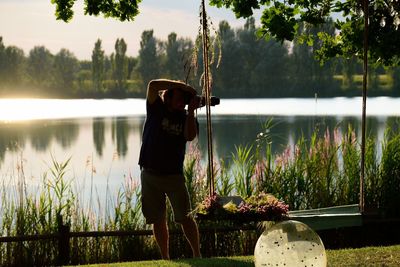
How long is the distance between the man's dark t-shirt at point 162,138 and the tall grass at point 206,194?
78.6 inches

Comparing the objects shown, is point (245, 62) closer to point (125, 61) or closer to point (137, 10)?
point (125, 61)

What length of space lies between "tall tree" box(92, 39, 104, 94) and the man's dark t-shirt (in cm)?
7098

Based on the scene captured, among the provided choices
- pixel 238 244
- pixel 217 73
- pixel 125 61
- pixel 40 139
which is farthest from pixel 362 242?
pixel 125 61

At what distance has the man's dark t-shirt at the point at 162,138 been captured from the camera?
5.64 m

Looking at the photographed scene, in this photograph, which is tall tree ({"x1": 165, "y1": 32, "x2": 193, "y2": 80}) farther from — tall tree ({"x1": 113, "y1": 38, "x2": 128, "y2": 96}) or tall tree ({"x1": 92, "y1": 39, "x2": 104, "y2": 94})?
tall tree ({"x1": 92, "y1": 39, "x2": 104, "y2": 94})

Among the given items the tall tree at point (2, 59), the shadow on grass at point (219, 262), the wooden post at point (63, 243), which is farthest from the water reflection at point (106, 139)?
the tall tree at point (2, 59)

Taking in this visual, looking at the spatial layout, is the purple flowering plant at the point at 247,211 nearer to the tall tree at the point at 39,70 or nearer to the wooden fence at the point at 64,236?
the wooden fence at the point at 64,236

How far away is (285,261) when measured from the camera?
4438 millimetres

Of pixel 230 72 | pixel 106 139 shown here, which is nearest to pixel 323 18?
pixel 106 139

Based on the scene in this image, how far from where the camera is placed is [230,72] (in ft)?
203

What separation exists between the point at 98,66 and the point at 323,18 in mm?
69954

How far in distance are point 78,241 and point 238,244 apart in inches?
69.6

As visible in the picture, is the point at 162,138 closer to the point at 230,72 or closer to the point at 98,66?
the point at 230,72

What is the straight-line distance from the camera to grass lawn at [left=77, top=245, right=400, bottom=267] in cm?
587
